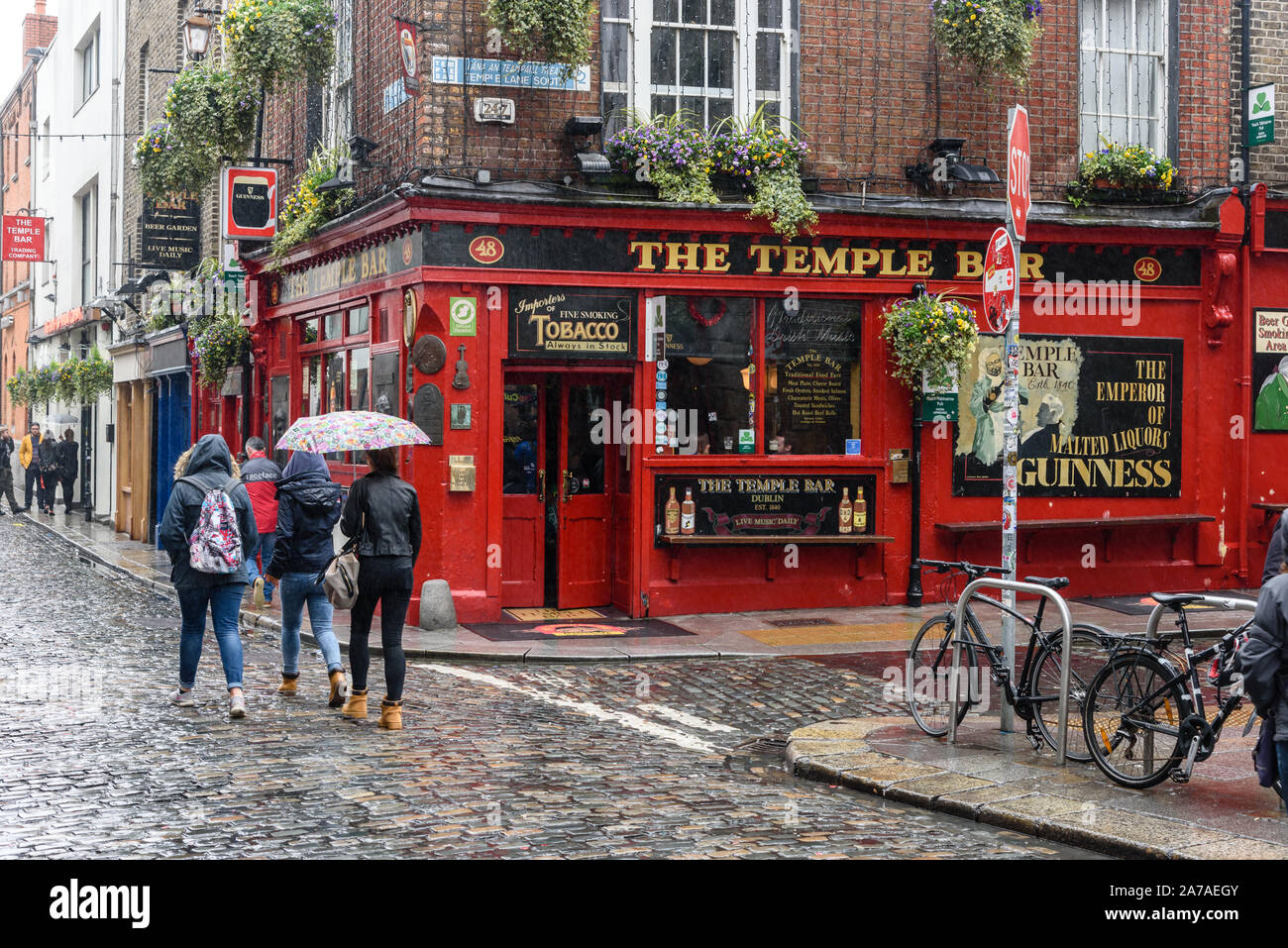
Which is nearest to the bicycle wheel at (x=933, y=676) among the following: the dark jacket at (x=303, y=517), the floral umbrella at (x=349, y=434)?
the floral umbrella at (x=349, y=434)

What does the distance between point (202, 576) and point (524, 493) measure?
19.6 feet

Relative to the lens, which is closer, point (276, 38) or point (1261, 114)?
point (1261, 114)

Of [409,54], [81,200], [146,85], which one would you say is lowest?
[409,54]

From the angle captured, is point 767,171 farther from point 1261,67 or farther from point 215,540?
point 215,540

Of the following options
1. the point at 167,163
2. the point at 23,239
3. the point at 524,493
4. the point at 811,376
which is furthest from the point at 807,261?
the point at 23,239

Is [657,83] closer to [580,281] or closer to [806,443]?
[580,281]

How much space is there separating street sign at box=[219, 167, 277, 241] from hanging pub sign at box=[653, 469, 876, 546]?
23.3 feet

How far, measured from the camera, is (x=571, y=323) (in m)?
14.8

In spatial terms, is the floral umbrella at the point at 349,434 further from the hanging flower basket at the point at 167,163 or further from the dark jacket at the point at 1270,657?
the hanging flower basket at the point at 167,163

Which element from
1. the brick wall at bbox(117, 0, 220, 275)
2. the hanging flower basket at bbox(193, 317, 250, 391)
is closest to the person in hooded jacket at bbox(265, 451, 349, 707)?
the hanging flower basket at bbox(193, 317, 250, 391)

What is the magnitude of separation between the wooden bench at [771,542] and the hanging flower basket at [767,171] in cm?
330

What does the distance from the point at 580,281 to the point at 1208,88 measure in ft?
26.5
